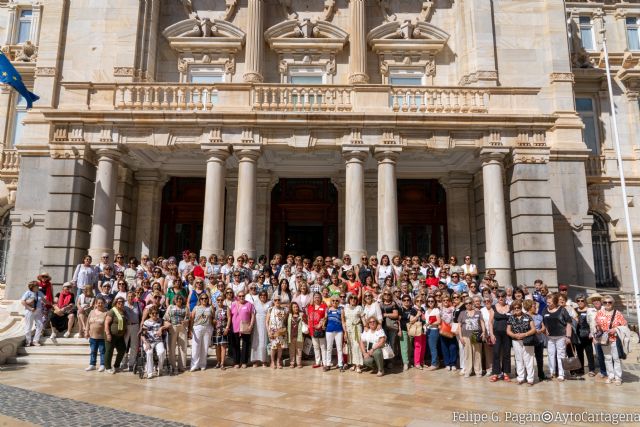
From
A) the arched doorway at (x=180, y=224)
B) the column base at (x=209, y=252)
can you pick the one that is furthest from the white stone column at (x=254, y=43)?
the column base at (x=209, y=252)

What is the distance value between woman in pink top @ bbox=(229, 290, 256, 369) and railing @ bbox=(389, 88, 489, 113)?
878 cm

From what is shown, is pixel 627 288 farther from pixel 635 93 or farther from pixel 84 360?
pixel 84 360

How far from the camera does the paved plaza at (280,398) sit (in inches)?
240

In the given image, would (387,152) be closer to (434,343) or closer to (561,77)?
(434,343)

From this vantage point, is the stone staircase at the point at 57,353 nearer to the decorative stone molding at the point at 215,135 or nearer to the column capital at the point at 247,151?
the column capital at the point at 247,151

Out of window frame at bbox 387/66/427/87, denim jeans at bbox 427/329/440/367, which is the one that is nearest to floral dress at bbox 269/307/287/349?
denim jeans at bbox 427/329/440/367

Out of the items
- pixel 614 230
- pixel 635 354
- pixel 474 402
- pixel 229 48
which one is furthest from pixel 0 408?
pixel 614 230

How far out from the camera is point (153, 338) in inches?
353

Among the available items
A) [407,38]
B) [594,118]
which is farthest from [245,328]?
[594,118]

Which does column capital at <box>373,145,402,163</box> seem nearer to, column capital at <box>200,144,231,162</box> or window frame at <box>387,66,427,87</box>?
column capital at <box>200,144,231,162</box>

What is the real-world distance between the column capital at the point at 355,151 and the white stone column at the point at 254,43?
5.92m

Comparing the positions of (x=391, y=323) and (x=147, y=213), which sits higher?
(x=147, y=213)

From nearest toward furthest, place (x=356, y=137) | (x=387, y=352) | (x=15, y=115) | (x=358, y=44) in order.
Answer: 1. (x=387, y=352)
2. (x=356, y=137)
3. (x=358, y=44)
4. (x=15, y=115)

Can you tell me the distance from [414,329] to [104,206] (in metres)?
10.6
